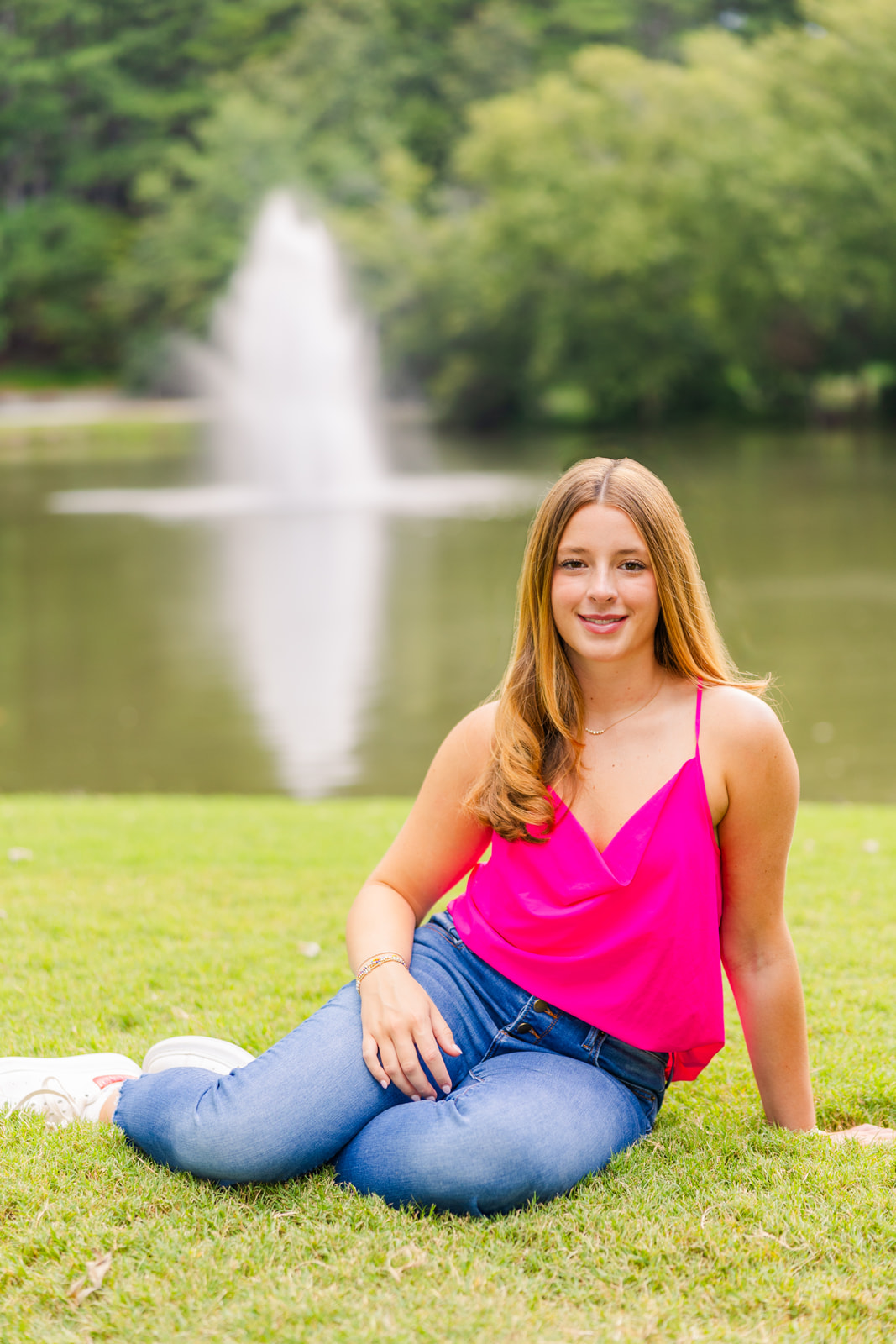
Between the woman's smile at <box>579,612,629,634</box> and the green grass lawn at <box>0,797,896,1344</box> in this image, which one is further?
the woman's smile at <box>579,612,629,634</box>

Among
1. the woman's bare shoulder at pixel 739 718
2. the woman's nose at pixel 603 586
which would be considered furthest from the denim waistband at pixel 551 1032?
the woman's nose at pixel 603 586

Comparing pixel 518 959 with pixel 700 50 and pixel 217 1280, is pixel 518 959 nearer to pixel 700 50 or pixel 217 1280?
pixel 217 1280

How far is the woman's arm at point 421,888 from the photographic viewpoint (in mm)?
2334

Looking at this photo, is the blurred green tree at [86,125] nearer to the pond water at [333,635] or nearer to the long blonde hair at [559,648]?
the pond water at [333,635]

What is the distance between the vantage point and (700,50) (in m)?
37.0

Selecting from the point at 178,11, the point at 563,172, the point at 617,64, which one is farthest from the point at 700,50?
the point at 178,11

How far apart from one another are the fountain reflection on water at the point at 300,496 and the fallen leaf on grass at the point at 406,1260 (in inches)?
121

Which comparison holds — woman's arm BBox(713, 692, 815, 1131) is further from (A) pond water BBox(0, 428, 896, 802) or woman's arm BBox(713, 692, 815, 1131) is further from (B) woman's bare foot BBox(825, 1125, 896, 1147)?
(A) pond water BBox(0, 428, 896, 802)

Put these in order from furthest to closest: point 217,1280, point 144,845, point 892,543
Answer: point 892,543 < point 144,845 < point 217,1280

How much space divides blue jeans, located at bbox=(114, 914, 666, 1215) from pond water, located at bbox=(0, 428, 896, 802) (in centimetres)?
193

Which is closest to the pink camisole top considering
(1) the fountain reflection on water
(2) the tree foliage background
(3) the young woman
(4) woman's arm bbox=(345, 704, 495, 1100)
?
(3) the young woman

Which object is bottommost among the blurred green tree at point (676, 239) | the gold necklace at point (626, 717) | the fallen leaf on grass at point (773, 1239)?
the fallen leaf on grass at point (773, 1239)

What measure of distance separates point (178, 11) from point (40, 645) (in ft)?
179

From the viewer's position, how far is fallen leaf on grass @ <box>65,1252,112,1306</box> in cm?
201
